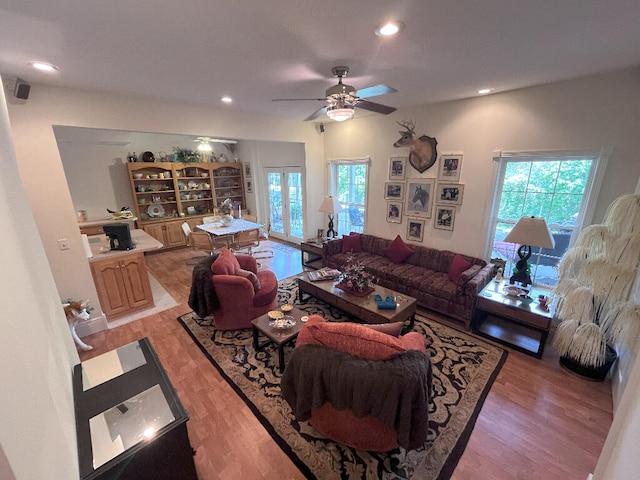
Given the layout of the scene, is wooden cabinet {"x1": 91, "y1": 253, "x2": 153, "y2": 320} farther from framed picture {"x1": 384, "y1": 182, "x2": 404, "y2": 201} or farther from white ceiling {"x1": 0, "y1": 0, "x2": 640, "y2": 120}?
framed picture {"x1": 384, "y1": 182, "x2": 404, "y2": 201}

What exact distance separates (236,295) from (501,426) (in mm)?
2779

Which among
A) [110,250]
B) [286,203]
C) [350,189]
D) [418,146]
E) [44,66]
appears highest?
[44,66]

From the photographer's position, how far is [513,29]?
5.61 ft

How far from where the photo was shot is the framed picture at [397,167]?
14.2 feet

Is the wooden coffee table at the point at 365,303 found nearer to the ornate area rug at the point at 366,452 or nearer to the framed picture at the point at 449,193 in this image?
the ornate area rug at the point at 366,452

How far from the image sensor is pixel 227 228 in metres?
5.53

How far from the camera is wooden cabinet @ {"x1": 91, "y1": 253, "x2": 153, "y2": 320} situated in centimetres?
333

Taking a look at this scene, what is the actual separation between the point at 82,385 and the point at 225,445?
1.05m

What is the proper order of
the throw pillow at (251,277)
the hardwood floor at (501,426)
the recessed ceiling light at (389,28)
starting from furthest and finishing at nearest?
the throw pillow at (251,277) < the hardwood floor at (501,426) < the recessed ceiling light at (389,28)

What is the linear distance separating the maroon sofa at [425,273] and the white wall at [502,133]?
0.26 meters

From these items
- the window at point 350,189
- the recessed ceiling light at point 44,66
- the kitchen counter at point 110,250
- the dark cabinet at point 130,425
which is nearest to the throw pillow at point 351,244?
the window at point 350,189

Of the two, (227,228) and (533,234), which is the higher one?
(533,234)

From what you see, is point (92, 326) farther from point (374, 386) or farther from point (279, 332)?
point (374, 386)

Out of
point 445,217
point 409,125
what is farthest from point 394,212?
point 409,125
